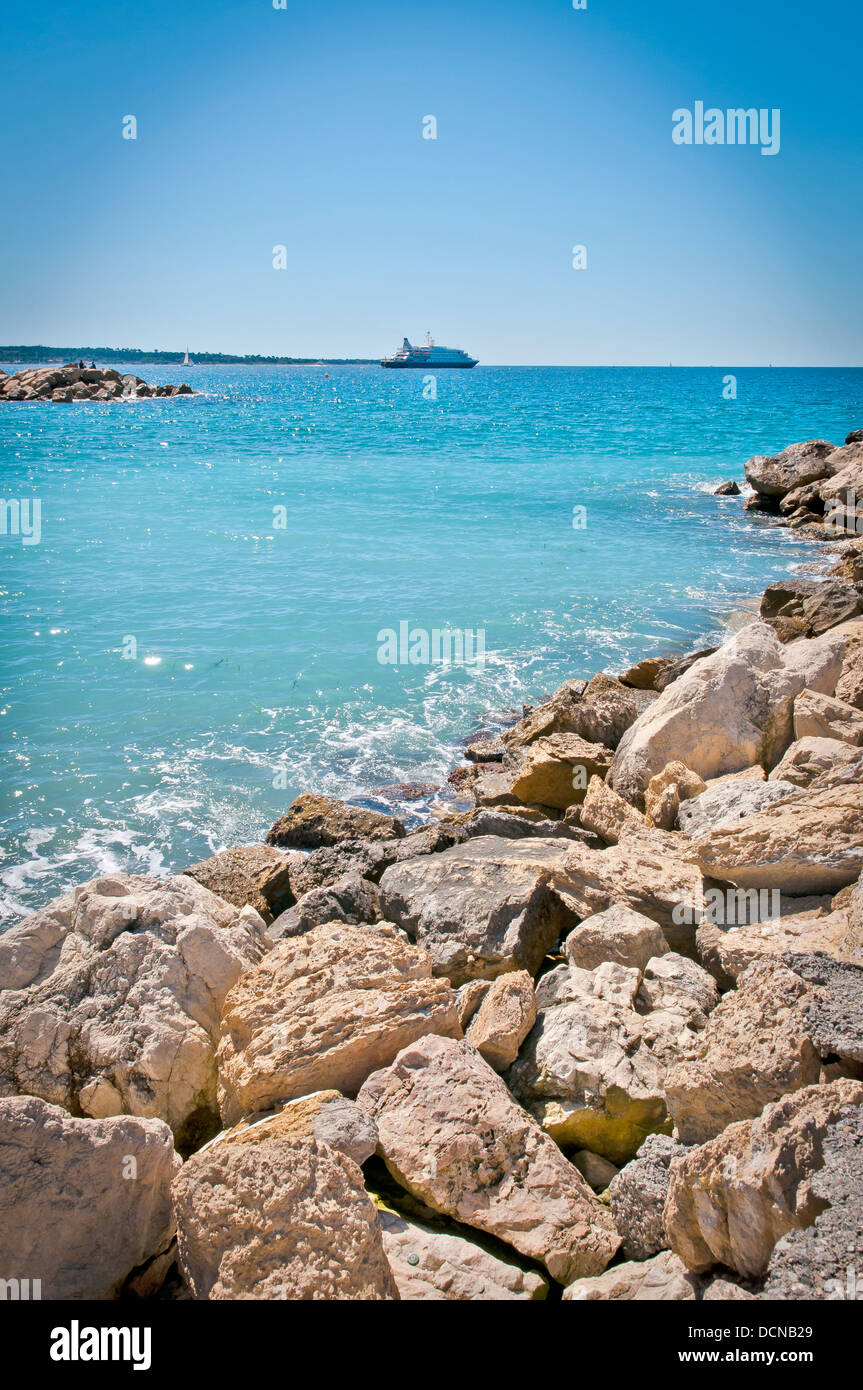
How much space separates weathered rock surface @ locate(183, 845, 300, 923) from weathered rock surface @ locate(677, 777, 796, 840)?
3.49 m

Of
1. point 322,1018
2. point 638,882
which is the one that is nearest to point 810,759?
point 638,882

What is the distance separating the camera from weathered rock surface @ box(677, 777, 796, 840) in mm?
5609

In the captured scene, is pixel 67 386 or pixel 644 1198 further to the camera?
pixel 67 386

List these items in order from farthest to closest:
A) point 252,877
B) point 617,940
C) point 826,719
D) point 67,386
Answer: point 67,386, point 252,877, point 826,719, point 617,940

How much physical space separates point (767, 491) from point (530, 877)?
1095 inches

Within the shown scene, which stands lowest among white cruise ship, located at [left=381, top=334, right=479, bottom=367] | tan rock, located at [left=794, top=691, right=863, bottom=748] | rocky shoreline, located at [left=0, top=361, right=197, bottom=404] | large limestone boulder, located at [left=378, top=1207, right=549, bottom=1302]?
large limestone boulder, located at [left=378, top=1207, right=549, bottom=1302]

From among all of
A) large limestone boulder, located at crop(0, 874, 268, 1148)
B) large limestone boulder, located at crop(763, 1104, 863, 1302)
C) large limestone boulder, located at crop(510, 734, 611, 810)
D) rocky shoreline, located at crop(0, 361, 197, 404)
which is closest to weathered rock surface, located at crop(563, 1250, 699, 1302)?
large limestone boulder, located at crop(763, 1104, 863, 1302)

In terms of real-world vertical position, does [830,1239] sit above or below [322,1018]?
above

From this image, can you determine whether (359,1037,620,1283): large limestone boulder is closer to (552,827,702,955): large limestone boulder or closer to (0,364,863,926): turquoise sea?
(552,827,702,955): large limestone boulder

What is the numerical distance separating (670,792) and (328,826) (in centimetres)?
382

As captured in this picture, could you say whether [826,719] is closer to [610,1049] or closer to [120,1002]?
[610,1049]

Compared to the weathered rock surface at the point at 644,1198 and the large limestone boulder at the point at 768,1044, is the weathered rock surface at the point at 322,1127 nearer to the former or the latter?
the weathered rock surface at the point at 644,1198

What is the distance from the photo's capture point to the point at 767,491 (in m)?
29.5

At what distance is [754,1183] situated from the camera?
2.66 meters
